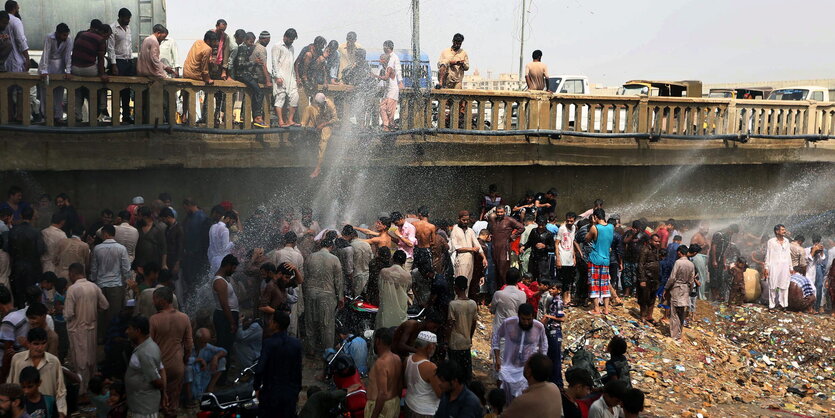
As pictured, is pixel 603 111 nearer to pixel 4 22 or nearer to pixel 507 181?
pixel 507 181

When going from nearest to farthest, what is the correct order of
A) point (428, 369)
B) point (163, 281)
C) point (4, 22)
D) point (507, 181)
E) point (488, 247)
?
point (428, 369), point (163, 281), point (4, 22), point (488, 247), point (507, 181)

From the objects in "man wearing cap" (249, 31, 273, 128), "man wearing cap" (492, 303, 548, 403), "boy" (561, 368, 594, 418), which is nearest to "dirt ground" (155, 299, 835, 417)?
"man wearing cap" (492, 303, 548, 403)

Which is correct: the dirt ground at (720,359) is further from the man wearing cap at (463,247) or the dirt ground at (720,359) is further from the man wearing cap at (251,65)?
the man wearing cap at (251,65)

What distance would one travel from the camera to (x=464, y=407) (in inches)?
280

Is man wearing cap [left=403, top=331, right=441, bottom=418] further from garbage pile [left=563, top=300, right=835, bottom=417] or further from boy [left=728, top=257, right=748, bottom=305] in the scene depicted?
boy [left=728, top=257, right=748, bottom=305]

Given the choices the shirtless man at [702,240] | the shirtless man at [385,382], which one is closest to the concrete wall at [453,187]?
the shirtless man at [702,240]

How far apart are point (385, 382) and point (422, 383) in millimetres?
303

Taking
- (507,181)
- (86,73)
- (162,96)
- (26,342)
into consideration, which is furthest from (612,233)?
(26,342)

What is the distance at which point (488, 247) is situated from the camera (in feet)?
45.6

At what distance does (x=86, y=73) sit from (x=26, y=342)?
5.37m

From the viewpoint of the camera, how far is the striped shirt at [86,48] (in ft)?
40.9

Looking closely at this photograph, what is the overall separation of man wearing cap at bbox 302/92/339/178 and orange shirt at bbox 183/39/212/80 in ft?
5.39

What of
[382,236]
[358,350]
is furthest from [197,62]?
[358,350]

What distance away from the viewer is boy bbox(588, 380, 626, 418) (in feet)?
22.8
